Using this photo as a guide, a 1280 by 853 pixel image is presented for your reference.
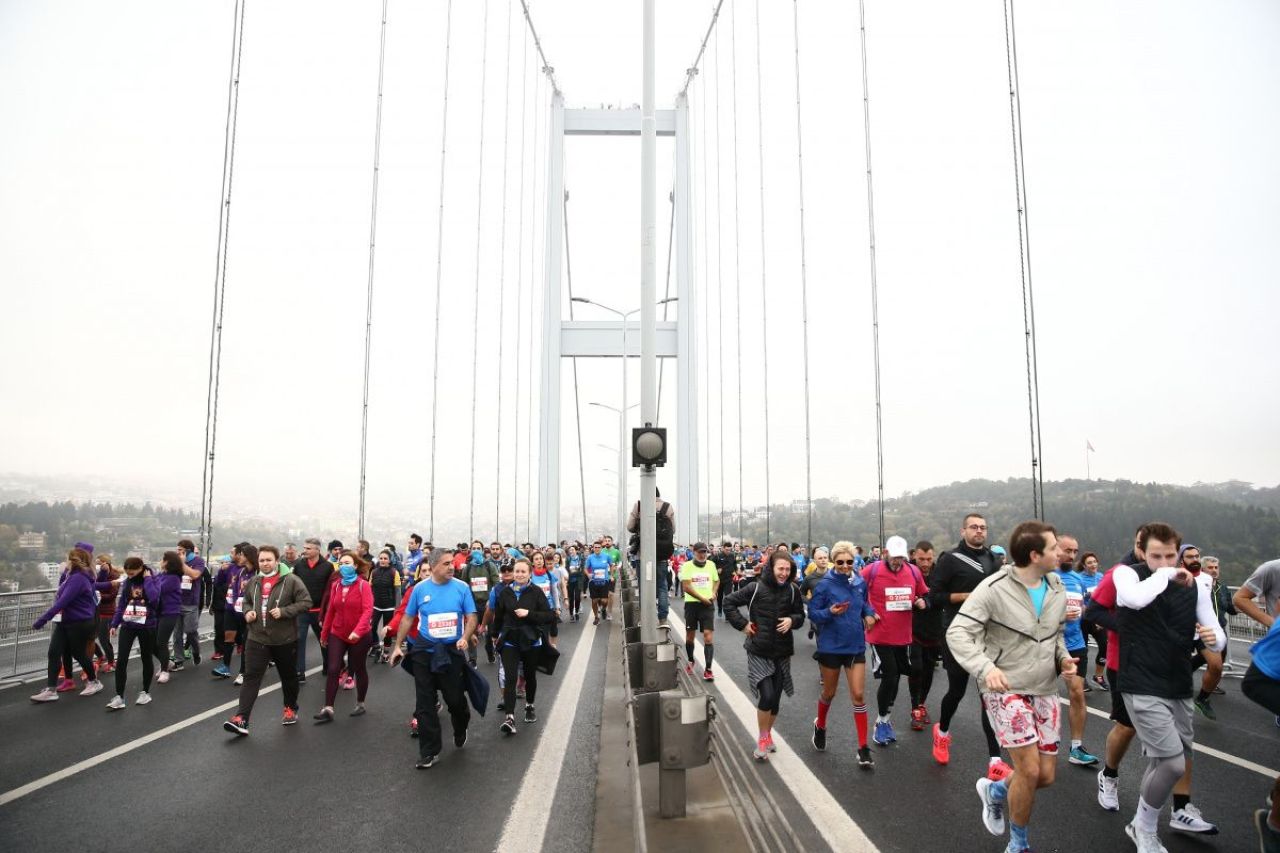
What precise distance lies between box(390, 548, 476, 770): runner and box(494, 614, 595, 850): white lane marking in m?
0.77

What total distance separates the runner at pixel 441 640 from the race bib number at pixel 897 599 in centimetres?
335

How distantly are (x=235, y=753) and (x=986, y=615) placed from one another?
18.0 feet

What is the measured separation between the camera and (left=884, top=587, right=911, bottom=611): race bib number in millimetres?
6203

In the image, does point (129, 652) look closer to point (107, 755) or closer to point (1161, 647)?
point (107, 755)

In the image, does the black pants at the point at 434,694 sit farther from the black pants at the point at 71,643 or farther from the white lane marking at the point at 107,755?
the black pants at the point at 71,643

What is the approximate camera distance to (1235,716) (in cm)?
686

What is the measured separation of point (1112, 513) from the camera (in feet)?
33.0

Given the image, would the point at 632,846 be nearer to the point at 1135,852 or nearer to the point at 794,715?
the point at 1135,852

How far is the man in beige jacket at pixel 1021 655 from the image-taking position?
12.2ft

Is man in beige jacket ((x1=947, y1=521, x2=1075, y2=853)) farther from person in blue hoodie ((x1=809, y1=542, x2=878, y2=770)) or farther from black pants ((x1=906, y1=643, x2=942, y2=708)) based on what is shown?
black pants ((x1=906, y1=643, x2=942, y2=708))

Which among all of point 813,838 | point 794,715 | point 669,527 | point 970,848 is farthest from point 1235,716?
point 669,527

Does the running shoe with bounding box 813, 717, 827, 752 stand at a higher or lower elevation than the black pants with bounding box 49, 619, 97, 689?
lower

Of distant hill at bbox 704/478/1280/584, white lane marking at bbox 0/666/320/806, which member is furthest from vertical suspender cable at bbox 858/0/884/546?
white lane marking at bbox 0/666/320/806

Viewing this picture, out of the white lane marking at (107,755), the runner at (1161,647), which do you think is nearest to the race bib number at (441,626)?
the white lane marking at (107,755)
